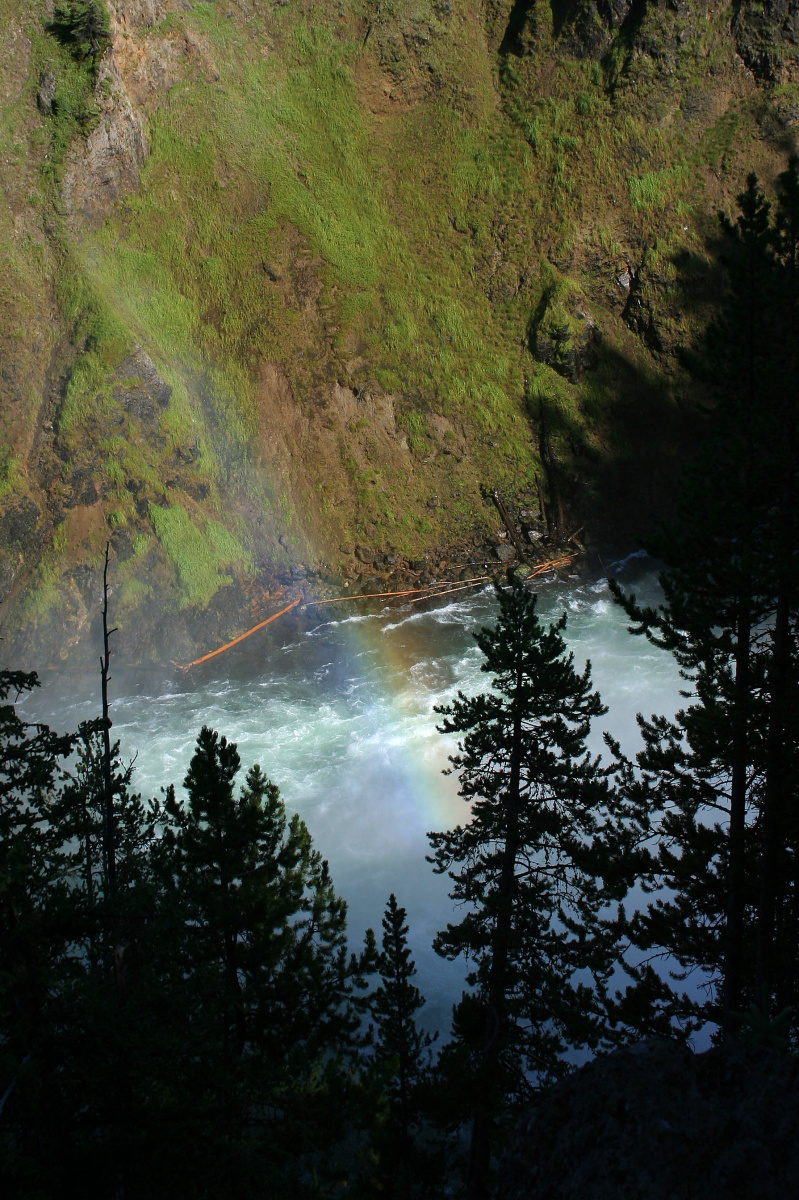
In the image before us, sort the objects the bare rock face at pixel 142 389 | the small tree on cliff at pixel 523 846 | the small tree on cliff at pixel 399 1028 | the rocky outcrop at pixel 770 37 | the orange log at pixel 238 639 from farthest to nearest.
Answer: the rocky outcrop at pixel 770 37 → the bare rock face at pixel 142 389 → the orange log at pixel 238 639 → the small tree on cliff at pixel 399 1028 → the small tree on cliff at pixel 523 846

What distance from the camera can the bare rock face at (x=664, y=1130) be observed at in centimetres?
378

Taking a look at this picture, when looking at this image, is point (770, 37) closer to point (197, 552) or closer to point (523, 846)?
point (197, 552)

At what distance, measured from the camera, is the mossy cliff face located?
27625 mm

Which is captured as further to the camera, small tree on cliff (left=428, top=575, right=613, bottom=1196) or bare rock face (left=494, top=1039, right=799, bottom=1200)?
small tree on cliff (left=428, top=575, right=613, bottom=1196)

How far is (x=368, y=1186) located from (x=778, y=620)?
28.4ft

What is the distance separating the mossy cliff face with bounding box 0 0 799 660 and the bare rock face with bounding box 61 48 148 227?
0.09 metres

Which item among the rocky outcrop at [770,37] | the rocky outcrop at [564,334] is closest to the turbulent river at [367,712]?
the rocky outcrop at [564,334]

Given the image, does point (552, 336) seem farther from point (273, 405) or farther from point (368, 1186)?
point (368, 1186)

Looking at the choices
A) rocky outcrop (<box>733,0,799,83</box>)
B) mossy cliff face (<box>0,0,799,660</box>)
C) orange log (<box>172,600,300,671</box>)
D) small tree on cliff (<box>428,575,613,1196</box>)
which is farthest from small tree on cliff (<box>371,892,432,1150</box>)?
rocky outcrop (<box>733,0,799,83</box>)

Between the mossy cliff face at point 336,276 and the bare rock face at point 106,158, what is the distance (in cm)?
9

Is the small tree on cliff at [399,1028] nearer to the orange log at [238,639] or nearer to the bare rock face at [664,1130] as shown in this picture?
the bare rock face at [664,1130]

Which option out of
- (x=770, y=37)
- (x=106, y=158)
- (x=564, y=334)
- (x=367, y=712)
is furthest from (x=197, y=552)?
(x=770, y=37)

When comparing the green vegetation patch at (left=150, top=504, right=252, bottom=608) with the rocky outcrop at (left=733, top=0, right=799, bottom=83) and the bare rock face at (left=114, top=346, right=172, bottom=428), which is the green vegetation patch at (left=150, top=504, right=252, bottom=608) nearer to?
the bare rock face at (left=114, top=346, right=172, bottom=428)

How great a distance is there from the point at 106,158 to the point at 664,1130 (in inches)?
1389
